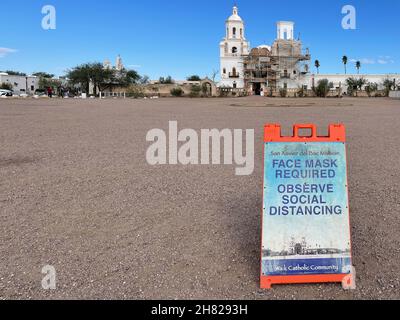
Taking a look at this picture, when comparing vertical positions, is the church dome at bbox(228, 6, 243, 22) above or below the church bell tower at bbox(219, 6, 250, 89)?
above

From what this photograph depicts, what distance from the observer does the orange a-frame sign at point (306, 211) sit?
3.35 meters

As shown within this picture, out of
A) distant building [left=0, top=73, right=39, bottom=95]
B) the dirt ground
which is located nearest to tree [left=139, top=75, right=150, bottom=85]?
distant building [left=0, top=73, right=39, bottom=95]

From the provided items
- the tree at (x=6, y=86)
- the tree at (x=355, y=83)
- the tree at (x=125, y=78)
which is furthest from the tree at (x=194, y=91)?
the tree at (x=6, y=86)

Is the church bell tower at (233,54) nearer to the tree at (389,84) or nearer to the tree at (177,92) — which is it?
the tree at (177,92)

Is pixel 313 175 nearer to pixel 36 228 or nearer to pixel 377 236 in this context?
pixel 377 236

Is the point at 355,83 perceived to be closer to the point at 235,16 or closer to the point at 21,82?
the point at 235,16

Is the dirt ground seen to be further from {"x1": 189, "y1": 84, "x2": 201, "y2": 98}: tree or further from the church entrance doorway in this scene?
the church entrance doorway

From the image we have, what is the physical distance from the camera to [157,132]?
49.7ft

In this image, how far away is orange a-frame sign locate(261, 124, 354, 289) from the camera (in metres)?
3.35

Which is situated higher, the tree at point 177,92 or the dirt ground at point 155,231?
the tree at point 177,92

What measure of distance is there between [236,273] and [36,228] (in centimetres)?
260

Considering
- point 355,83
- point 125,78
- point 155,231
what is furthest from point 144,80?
point 155,231

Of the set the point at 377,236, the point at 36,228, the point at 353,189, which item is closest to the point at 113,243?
the point at 36,228
